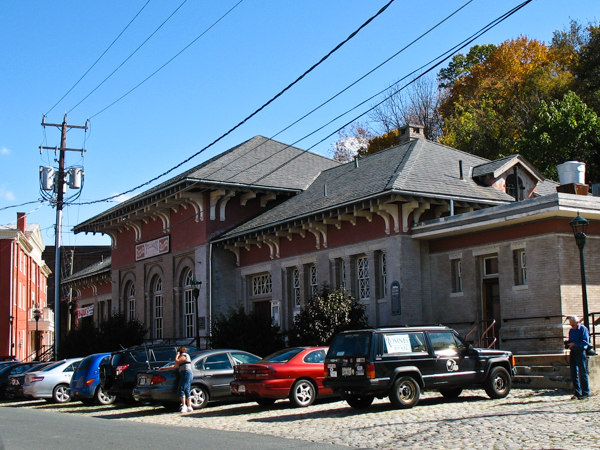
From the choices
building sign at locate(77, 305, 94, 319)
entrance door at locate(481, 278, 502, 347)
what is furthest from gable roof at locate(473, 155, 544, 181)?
building sign at locate(77, 305, 94, 319)

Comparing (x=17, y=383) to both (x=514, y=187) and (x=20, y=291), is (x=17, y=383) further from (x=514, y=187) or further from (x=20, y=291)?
(x=20, y=291)

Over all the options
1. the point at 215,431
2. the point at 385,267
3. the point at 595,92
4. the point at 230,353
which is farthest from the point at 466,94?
the point at 215,431

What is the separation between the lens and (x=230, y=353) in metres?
19.5

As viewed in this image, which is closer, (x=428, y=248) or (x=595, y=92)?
(x=428, y=248)

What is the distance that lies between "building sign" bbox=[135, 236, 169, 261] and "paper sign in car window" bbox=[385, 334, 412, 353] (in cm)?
2192

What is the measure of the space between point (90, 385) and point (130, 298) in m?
19.1

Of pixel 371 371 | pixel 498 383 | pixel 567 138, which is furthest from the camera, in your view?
pixel 567 138

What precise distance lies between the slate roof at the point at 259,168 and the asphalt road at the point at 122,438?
16.5 meters

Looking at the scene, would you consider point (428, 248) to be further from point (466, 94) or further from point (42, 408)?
point (466, 94)

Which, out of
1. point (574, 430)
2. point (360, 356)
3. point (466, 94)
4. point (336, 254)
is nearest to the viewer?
point (574, 430)

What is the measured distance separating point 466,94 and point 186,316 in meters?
31.8

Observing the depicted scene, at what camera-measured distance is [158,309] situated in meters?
37.8

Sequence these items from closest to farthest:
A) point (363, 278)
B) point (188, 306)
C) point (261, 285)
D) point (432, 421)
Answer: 1. point (432, 421)
2. point (363, 278)
3. point (261, 285)
4. point (188, 306)

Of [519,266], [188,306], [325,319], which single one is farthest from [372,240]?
[188,306]
